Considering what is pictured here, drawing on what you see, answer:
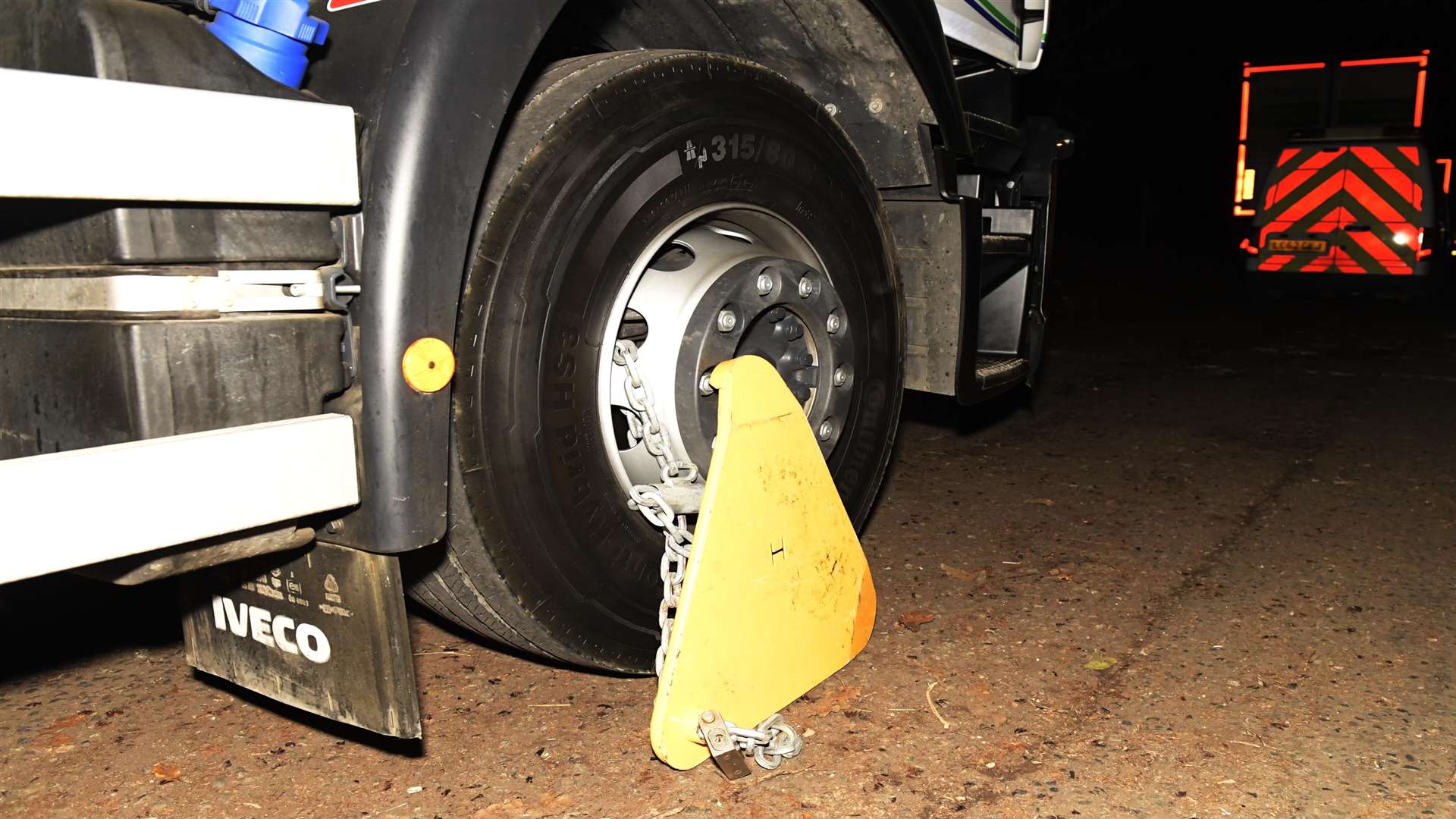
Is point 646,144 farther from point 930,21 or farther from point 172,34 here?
point 930,21

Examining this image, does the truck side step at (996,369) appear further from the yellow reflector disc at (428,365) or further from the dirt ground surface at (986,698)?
the yellow reflector disc at (428,365)

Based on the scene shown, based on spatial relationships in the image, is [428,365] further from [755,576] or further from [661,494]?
[755,576]

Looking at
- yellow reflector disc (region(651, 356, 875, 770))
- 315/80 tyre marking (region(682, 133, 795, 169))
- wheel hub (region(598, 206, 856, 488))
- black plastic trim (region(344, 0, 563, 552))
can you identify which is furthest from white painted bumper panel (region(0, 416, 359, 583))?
315/80 tyre marking (region(682, 133, 795, 169))

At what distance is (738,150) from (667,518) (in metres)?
A: 0.69

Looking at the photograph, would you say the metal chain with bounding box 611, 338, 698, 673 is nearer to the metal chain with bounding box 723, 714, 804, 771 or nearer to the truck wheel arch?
the metal chain with bounding box 723, 714, 804, 771

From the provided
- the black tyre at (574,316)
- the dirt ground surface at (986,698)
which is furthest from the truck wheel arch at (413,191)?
the dirt ground surface at (986,698)

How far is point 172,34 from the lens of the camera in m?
1.27

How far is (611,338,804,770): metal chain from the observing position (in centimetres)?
193

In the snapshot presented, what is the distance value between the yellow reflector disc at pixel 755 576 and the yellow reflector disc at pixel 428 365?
0.59 metres

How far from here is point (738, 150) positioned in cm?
203

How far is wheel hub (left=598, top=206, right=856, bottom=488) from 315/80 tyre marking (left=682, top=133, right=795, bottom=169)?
99 mm

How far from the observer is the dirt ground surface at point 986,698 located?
1.92 metres

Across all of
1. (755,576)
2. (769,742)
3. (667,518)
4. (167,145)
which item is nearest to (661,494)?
(667,518)

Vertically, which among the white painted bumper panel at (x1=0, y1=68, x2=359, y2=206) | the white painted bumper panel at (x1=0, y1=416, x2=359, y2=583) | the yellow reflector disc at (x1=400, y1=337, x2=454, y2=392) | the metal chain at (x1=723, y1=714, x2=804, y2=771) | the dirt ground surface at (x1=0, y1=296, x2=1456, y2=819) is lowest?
the dirt ground surface at (x1=0, y1=296, x2=1456, y2=819)
